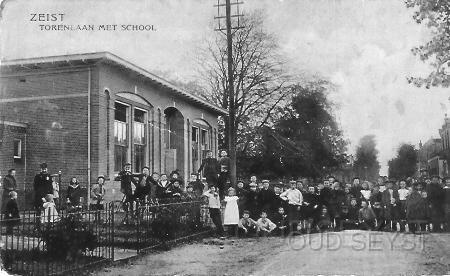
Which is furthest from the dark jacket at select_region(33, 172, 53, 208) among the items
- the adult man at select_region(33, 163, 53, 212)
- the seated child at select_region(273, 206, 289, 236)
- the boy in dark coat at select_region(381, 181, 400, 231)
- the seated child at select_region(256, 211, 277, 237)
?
the boy in dark coat at select_region(381, 181, 400, 231)

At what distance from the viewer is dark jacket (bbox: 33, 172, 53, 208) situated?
344 inches

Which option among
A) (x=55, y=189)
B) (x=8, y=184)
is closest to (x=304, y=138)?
(x=55, y=189)

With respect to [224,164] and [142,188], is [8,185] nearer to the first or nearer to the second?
[142,188]

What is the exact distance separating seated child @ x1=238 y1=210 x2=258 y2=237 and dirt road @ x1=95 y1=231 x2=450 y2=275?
0.78 m

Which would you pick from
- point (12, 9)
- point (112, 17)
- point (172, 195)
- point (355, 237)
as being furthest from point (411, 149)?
point (12, 9)

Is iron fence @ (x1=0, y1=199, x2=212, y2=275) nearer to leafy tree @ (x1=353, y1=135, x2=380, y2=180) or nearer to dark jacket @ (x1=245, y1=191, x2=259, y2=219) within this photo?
dark jacket @ (x1=245, y1=191, x2=259, y2=219)

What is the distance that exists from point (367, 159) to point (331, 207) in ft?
4.10

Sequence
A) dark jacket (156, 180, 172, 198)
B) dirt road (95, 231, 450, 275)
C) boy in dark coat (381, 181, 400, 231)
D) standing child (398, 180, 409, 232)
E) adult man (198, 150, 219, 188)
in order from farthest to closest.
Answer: adult man (198, 150, 219, 188)
boy in dark coat (381, 181, 400, 231)
standing child (398, 180, 409, 232)
dark jacket (156, 180, 172, 198)
dirt road (95, 231, 450, 275)

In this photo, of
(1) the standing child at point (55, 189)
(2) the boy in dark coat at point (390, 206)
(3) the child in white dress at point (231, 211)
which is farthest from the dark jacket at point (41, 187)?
(2) the boy in dark coat at point (390, 206)

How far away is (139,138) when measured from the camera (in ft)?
41.2

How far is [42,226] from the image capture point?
614 cm

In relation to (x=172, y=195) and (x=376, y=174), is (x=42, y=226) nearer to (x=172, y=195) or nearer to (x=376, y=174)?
(x=172, y=195)

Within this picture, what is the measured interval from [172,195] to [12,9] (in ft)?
14.5

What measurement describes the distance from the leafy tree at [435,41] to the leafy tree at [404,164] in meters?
2.25
